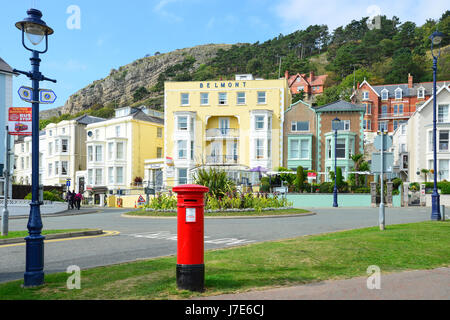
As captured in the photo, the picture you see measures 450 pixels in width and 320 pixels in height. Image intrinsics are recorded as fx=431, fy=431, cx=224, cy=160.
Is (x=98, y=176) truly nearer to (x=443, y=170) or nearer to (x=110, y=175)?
(x=110, y=175)

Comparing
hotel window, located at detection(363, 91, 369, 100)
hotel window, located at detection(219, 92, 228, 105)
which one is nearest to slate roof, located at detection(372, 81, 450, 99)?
hotel window, located at detection(363, 91, 369, 100)

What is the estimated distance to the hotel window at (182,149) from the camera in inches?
1944

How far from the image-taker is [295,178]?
1718 inches

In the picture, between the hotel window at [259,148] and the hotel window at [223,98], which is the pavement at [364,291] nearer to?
the hotel window at [259,148]

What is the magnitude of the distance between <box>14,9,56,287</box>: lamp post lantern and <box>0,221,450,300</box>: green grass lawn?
306 millimetres

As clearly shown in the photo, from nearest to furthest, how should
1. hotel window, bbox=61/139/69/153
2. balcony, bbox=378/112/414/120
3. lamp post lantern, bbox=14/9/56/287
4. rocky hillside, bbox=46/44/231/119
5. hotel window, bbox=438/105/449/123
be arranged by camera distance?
1. lamp post lantern, bbox=14/9/56/287
2. hotel window, bbox=438/105/449/123
3. hotel window, bbox=61/139/69/153
4. balcony, bbox=378/112/414/120
5. rocky hillside, bbox=46/44/231/119

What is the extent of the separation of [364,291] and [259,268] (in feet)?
6.51

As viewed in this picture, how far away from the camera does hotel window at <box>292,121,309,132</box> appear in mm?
48375

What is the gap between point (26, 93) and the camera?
7.43m

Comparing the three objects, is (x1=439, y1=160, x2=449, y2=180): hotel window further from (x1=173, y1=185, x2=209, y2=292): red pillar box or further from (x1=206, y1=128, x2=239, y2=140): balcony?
(x1=173, y1=185, x2=209, y2=292): red pillar box

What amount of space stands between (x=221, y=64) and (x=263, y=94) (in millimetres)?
96376

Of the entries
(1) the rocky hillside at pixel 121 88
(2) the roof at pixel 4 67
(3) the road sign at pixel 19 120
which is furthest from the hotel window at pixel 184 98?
(1) the rocky hillside at pixel 121 88

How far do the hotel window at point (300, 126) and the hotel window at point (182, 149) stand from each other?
41.0 feet
